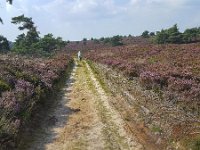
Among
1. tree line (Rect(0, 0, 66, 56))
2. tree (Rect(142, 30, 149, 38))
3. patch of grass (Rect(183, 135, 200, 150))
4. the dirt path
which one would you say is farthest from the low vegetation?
tree (Rect(142, 30, 149, 38))

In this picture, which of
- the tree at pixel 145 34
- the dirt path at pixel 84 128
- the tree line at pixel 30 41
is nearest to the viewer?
the dirt path at pixel 84 128

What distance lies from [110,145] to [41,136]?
280 cm

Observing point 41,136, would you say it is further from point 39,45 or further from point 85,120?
point 39,45

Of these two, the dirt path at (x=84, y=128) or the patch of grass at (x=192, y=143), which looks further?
the dirt path at (x=84, y=128)

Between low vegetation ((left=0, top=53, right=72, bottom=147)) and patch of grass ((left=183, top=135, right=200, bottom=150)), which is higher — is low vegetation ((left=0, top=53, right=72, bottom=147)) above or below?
above

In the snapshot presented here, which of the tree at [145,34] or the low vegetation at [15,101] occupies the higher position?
the low vegetation at [15,101]

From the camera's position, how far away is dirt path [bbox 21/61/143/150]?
13977 millimetres

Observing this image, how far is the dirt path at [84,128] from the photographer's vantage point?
14.0 metres

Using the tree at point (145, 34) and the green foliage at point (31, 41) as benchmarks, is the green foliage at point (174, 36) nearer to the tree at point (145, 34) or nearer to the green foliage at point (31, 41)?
the green foliage at point (31, 41)

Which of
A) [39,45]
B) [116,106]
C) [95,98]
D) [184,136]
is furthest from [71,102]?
[39,45]

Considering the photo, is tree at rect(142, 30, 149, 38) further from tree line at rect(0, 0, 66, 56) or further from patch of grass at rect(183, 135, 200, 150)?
patch of grass at rect(183, 135, 200, 150)

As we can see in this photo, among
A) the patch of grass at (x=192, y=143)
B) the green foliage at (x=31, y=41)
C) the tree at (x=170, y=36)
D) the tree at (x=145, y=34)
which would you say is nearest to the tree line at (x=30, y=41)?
the green foliage at (x=31, y=41)

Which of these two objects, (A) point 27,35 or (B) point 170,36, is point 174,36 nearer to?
(B) point 170,36

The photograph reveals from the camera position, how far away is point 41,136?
15.3 m
